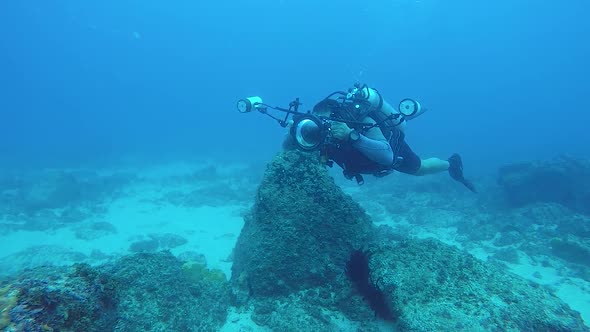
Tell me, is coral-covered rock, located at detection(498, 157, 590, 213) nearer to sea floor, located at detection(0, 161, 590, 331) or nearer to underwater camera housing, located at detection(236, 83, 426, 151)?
sea floor, located at detection(0, 161, 590, 331)

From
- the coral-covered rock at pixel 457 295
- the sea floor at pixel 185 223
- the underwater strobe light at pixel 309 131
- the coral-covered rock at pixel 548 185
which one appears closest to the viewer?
the coral-covered rock at pixel 457 295

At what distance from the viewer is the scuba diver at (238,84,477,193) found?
4590 millimetres

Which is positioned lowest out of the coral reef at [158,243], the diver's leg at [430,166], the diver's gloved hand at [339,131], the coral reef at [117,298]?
the coral reef at [117,298]

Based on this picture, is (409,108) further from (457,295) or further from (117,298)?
(117,298)

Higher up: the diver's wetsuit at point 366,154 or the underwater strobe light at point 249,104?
the underwater strobe light at point 249,104

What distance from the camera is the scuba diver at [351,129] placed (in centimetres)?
459

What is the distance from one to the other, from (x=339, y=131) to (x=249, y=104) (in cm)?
172

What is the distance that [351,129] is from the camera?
4.96 metres

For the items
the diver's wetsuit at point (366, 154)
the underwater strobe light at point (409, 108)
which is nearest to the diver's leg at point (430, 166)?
the underwater strobe light at point (409, 108)

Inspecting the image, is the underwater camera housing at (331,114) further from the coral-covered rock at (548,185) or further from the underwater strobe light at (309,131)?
the coral-covered rock at (548,185)

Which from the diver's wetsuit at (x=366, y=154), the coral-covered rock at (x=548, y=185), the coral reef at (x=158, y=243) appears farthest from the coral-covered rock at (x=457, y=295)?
the coral-covered rock at (x=548, y=185)

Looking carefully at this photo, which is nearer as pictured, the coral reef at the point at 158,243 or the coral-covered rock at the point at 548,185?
the coral reef at the point at 158,243

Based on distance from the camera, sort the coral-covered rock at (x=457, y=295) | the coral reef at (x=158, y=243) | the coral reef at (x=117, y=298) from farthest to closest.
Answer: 1. the coral reef at (x=158, y=243)
2. the coral-covered rock at (x=457, y=295)
3. the coral reef at (x=117, y=298)

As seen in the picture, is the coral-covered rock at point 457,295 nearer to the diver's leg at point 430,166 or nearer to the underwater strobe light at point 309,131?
the underwater strobe light at point 309,131
